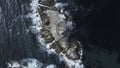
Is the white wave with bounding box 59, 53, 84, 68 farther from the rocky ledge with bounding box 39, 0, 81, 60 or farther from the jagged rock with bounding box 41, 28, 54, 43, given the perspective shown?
the jagged rock with bounding box 41, 28, 54, 43

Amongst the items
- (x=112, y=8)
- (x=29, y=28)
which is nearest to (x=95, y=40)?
(x=112, y=8)

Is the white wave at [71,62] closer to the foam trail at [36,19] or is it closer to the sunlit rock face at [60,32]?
the sunlit rock face at [60,32]

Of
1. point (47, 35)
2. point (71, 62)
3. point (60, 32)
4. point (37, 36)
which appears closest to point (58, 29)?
point (60, 32)

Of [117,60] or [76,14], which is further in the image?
[76,14]

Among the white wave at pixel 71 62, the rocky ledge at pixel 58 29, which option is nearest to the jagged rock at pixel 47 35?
the rocky ledge at pixel 58 29

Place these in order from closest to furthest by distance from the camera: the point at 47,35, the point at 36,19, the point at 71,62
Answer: the point at 71,62 → the point at 47,35 → the point at 36,19

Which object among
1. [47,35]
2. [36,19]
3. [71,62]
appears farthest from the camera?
[36,19]

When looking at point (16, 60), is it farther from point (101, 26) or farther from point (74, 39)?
point (101, 26)

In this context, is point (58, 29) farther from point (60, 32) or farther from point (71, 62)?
point (71, 62)

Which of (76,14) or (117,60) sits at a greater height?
(76,14)

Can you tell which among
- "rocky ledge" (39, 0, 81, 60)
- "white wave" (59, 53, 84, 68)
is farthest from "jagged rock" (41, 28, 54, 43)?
"white wave" (59, 53, 84, 68)

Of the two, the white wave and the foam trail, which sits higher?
the foam trail
